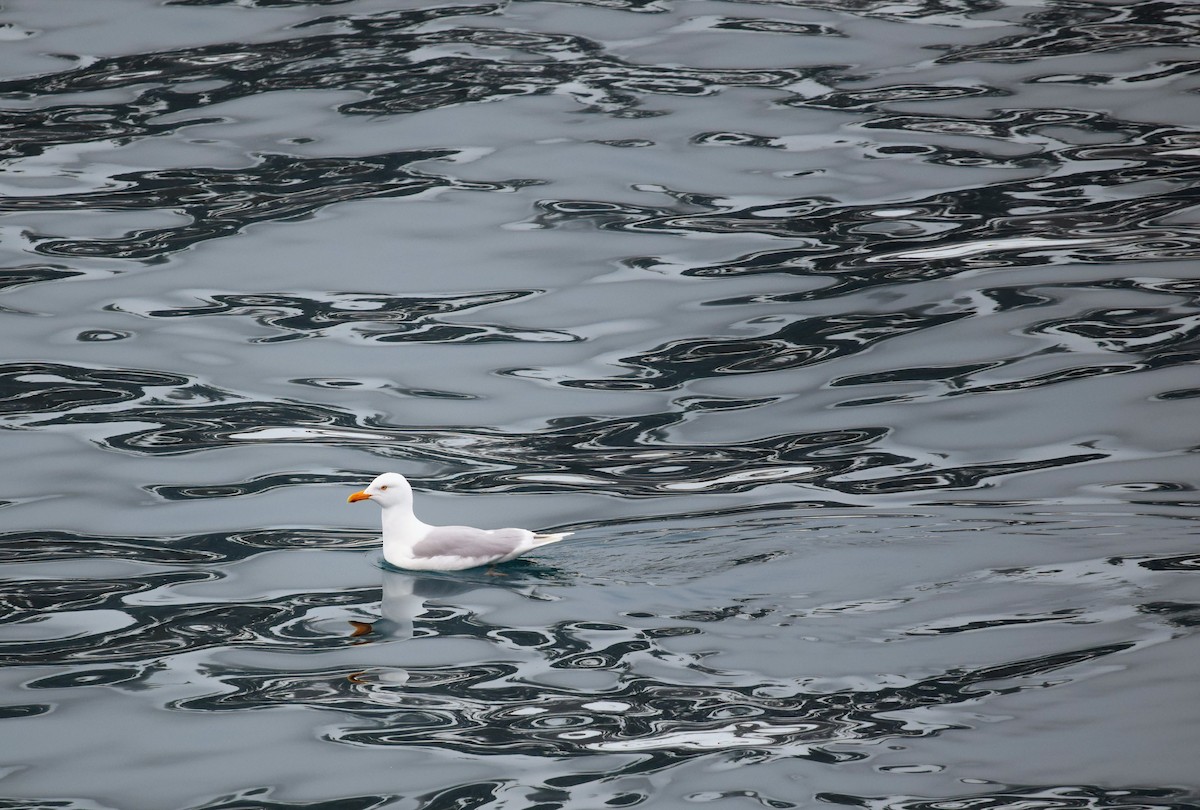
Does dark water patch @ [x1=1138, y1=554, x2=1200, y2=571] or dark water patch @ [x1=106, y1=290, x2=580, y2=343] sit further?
dark water patch @ [x1=106, y1=290, x2=580, y2=343]

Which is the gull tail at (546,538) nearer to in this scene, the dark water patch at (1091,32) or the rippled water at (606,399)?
the rippled water at (606,399)

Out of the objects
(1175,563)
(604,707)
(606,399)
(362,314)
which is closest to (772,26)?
(362,314)

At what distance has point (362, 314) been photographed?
1553cm

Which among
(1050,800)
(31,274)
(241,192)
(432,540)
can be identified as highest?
(241,192)

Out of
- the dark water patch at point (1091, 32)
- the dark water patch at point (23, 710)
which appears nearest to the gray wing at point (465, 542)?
the dark water patch at point (23, 710)

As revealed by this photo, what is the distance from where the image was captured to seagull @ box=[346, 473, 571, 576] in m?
10.3

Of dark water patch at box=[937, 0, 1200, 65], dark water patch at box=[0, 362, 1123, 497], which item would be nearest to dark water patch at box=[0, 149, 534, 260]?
dark water patch at box=[0, 362, 1123, 497]

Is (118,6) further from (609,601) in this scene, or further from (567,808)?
(567,808)

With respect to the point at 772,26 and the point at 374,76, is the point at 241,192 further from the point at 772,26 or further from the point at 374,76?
the point at 772,26

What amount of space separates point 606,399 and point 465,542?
3525 millimetres

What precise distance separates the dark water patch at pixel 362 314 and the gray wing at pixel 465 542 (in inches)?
186

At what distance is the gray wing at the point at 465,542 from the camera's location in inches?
406

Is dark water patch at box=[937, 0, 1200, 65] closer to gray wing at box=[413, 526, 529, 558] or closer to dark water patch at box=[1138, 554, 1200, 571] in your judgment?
dark water patch at box=[1138, 554, 1200, 571]

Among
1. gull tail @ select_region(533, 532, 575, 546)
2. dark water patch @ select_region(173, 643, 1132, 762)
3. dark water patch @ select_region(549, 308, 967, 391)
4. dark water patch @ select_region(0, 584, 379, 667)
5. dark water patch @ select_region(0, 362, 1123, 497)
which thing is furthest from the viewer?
dark water patch @ select_region(549, 308, 967, 391)
